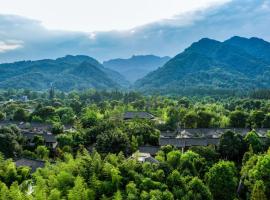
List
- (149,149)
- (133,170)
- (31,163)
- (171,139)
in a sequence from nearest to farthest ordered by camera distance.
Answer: (133,170), (31,163), (149,149), (171,139)

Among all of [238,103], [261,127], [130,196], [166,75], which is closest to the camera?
[130,196]

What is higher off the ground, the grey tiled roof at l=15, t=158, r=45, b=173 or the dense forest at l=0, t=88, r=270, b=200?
the dense forest at l=0, t=88, r=270, b=200

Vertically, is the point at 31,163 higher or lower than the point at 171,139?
lower

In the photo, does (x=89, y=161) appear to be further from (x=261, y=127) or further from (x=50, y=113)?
(x=50, y=113)

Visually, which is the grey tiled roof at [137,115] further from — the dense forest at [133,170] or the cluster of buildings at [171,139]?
the dense forest at [133,170]

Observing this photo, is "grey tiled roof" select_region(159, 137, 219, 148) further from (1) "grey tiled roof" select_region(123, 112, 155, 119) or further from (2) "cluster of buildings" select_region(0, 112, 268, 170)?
(1) "grey tiled roof" select_region(123, 112, 155, 119)

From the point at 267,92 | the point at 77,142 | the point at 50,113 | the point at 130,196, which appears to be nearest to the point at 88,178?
the point at 130,196

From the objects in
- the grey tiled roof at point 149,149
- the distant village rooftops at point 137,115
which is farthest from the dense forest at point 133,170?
the distant village rooftops at point 137,115

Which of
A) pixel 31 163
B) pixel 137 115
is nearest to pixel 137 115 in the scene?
pixel 137 115

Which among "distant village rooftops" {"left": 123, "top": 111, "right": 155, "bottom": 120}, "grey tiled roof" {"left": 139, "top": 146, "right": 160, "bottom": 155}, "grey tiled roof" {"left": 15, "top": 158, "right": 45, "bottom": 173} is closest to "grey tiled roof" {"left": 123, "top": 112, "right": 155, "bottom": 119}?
"distant village rooftops" {"left": 123, "top": 111, "right": 155, "bottom": 120}

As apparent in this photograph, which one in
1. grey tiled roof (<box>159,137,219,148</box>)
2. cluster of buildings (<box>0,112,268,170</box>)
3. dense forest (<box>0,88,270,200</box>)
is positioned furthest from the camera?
grey tiled roof (<box>159,137,219,148</box>)

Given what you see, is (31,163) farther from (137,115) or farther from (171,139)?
(137,115)
